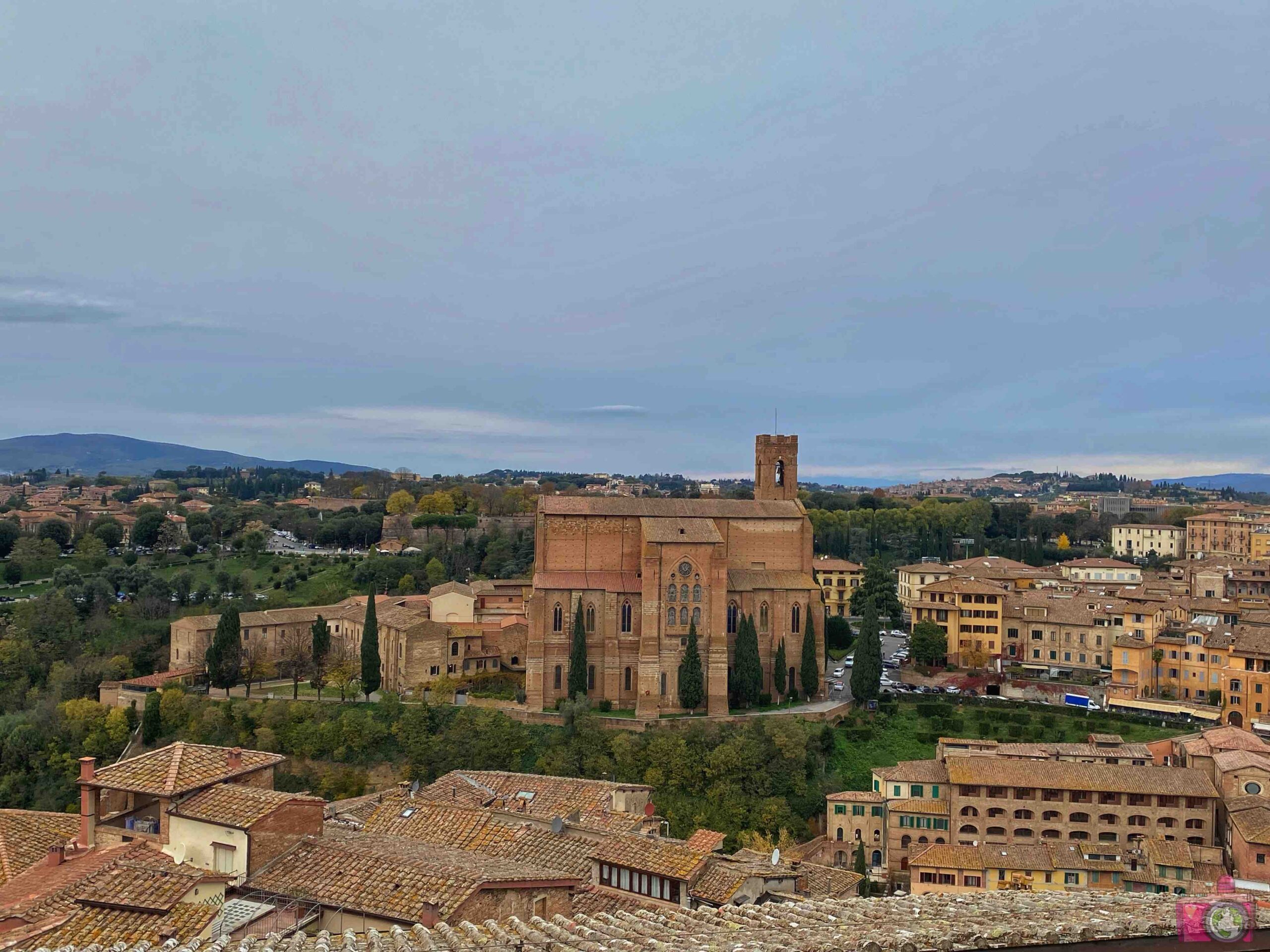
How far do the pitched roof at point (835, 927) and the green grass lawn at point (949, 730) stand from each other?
85.4 feet

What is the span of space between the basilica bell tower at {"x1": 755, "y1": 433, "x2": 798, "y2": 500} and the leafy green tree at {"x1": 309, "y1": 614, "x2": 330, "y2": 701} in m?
19.5

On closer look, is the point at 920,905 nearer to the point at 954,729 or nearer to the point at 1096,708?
the point at 954,729

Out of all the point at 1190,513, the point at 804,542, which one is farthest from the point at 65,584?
the point at 1190,513

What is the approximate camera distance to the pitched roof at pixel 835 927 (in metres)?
6.27

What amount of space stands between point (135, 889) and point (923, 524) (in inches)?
2954

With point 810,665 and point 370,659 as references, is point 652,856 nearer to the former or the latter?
point 810,665

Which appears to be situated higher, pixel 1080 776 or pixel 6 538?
pixel 6 538

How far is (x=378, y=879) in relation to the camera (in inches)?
457

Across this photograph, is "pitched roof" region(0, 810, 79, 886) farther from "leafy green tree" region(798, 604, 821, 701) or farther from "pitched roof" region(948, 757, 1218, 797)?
"leafy green tree" region(798, 604, 821, 701)

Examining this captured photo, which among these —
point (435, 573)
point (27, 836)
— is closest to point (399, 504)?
point (435, 573)

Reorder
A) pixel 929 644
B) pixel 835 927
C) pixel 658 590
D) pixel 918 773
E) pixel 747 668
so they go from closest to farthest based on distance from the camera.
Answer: pixel 835 927, pixel 918 773, pixel 658 590, pixel 747 668, pixel 929 644

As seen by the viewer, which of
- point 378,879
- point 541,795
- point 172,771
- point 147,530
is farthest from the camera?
point 147,530

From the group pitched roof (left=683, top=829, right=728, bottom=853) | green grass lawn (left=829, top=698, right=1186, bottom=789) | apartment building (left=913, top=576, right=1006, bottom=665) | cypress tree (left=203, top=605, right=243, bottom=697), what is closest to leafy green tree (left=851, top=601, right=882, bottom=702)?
green grass lawn (left=829, top=698, right=1186, bottom=789)

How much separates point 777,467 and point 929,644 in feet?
33.0
